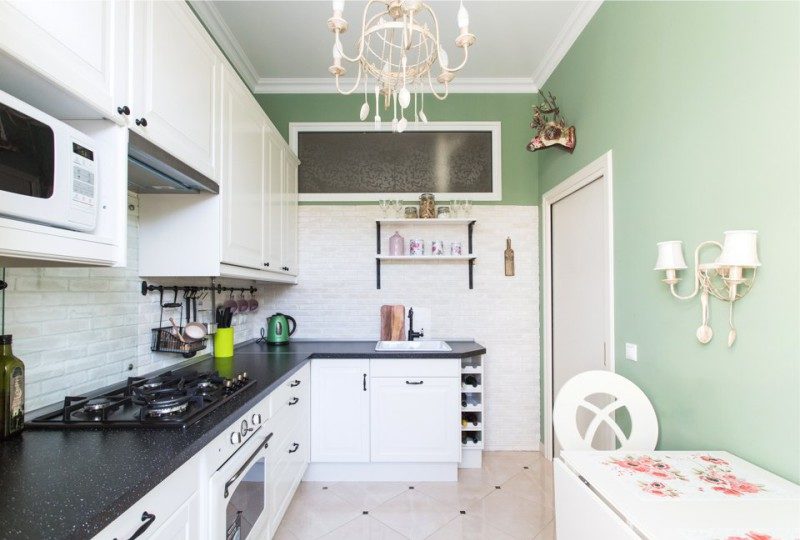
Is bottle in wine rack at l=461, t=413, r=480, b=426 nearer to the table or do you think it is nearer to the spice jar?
the table

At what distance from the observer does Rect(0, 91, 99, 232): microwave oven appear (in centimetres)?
81

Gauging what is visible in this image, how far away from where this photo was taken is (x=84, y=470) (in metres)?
0.94

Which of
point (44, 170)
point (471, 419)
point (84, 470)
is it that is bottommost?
point (471, 419)

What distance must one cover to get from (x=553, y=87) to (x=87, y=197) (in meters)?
3.07

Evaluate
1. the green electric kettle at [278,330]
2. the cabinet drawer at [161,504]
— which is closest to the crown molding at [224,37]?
the green electric kettle at [278,330]

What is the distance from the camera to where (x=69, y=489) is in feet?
2.79

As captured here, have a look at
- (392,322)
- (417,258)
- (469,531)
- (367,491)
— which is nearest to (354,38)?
(417,258)

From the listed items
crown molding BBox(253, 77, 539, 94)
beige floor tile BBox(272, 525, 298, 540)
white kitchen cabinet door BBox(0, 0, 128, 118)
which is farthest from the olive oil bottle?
crown molding BBox(253, 77, 539, 94)

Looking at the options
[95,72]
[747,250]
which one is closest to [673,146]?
[747,250]

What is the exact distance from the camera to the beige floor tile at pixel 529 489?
2426 millimetres

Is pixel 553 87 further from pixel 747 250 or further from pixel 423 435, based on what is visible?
pixel 423 435

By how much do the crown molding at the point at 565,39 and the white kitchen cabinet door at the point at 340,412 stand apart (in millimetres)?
2668

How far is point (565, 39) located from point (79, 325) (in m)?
3.33

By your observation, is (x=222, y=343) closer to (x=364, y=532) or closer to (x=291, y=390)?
(x=291, y=390)
